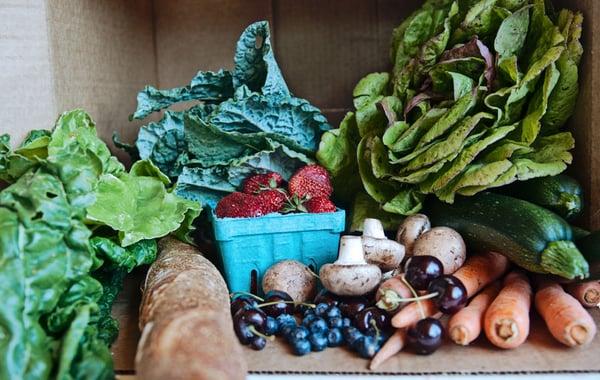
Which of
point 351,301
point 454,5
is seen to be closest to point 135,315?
point 351,301

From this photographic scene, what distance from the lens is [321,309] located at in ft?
2.83

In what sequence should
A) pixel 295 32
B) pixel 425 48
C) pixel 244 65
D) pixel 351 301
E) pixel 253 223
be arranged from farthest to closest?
pixel 295 32 < pixel 244 65 < pixel 425 48 < pixel 253 223 < pixel 351 301

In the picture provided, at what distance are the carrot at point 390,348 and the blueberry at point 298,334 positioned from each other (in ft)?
0.32

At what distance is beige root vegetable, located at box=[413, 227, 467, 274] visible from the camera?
3.13 ft

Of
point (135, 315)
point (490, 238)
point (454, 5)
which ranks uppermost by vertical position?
point (454, 5)

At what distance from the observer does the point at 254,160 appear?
1.09m

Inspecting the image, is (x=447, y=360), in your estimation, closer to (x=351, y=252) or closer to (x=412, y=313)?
(x=412, y=313)

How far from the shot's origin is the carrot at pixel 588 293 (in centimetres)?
89

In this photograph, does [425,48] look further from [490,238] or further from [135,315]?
[135,315]

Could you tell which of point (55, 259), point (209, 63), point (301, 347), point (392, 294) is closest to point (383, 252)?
point (392, 294)

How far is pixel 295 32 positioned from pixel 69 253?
100 cm

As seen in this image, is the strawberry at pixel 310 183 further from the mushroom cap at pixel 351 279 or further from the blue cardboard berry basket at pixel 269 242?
the mushroom cap at pixel 351 279

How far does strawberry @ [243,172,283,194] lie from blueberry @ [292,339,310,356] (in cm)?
36

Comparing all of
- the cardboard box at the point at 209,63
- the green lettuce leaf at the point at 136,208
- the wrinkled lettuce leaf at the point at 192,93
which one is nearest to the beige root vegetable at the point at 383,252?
the cardboard box at the point at 209,63
